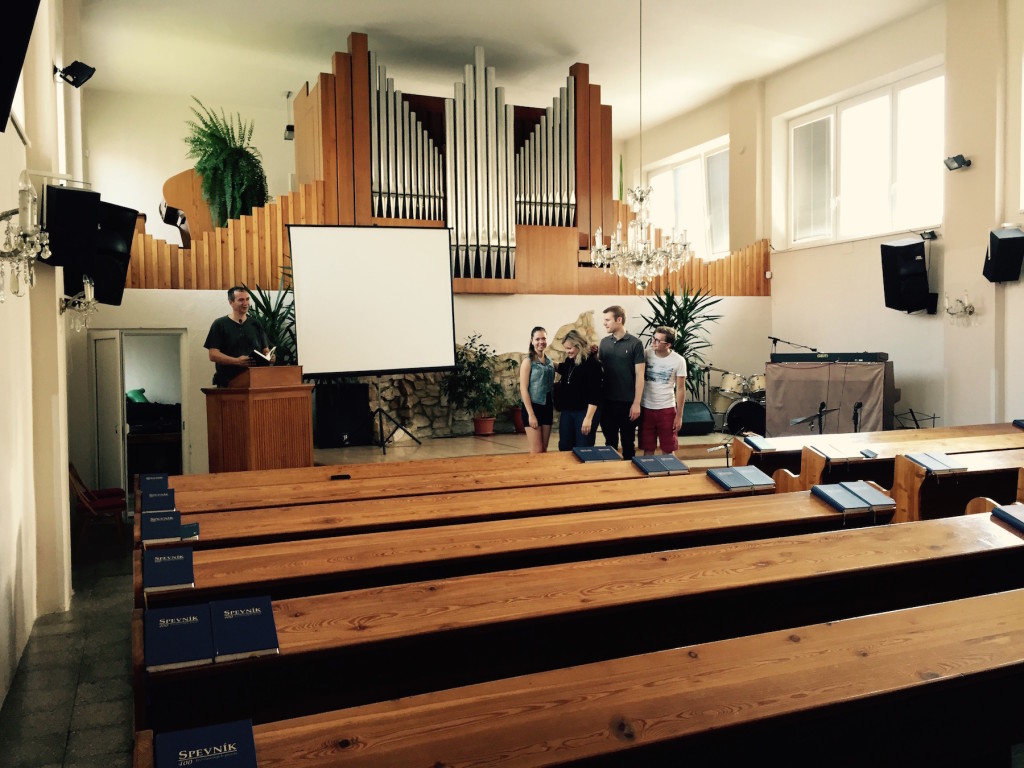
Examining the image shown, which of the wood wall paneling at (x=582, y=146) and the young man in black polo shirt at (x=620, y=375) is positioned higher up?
the wood wall paneling at (x=582, y=146)

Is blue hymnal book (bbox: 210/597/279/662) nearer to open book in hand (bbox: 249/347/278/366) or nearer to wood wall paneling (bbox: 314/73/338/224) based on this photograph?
open book in hand (bbox: 249/347/278/366)

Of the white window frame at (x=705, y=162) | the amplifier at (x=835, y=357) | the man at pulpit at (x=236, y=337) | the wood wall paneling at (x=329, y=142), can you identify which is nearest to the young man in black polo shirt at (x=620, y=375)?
the man at pulpit at (x=236, y=337)

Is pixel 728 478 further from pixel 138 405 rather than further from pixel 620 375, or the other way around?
pixel 138 405

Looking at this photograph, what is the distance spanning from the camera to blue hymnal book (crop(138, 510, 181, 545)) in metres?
2.16

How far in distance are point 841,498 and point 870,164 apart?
758 centimetres

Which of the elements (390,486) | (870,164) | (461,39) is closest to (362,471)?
(390,486)

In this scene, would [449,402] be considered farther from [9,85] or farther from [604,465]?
[9,85]

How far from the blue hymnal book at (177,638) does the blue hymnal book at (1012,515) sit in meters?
2.09

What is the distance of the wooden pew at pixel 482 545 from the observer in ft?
6.10

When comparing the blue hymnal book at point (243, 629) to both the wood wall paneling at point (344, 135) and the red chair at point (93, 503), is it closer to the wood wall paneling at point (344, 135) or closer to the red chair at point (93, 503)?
the red chair at point (93, 503)

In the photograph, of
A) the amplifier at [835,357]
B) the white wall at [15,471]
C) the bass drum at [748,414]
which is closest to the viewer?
the white wall at [15,471]

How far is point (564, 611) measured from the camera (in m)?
1.63

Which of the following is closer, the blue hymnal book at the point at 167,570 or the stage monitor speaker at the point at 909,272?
the blue hymnal book at the point at 167,570

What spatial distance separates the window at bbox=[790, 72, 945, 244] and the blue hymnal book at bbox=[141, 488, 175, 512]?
8070mm
